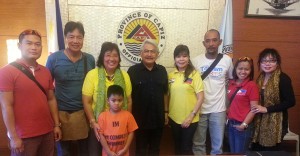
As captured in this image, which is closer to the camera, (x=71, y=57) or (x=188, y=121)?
(x=71, y=57)

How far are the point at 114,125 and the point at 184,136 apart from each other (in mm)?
751

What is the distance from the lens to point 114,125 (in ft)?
6.69

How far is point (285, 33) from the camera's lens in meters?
3.31

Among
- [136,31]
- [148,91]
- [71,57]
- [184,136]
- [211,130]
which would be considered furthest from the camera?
[136,31]

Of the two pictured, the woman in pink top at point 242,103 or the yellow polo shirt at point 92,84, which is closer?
the yellow polo shirt at point 92,84

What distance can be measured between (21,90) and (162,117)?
1225 mm

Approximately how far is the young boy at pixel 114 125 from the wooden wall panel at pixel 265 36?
194 cm

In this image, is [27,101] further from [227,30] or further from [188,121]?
[227,30]

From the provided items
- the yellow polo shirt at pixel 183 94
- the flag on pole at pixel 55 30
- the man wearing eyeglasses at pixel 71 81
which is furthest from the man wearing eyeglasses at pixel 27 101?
the yellow polo shirt at pixel 183 94

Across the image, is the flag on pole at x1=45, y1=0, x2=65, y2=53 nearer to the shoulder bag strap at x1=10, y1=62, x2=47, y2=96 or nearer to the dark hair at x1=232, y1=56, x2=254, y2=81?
the shoulder bag strap at x1=10, y1=62, x2=47, y2=96

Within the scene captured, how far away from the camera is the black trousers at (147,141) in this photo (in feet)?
7.84

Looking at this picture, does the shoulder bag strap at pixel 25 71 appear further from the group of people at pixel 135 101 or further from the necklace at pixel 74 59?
the necklace at pixel 74 59

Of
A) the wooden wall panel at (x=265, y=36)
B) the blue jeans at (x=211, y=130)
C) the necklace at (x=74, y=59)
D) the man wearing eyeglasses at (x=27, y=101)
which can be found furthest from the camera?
the wooden wall panel at (x=265, y=36)

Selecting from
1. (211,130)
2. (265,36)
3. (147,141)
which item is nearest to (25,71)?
(147,141)
